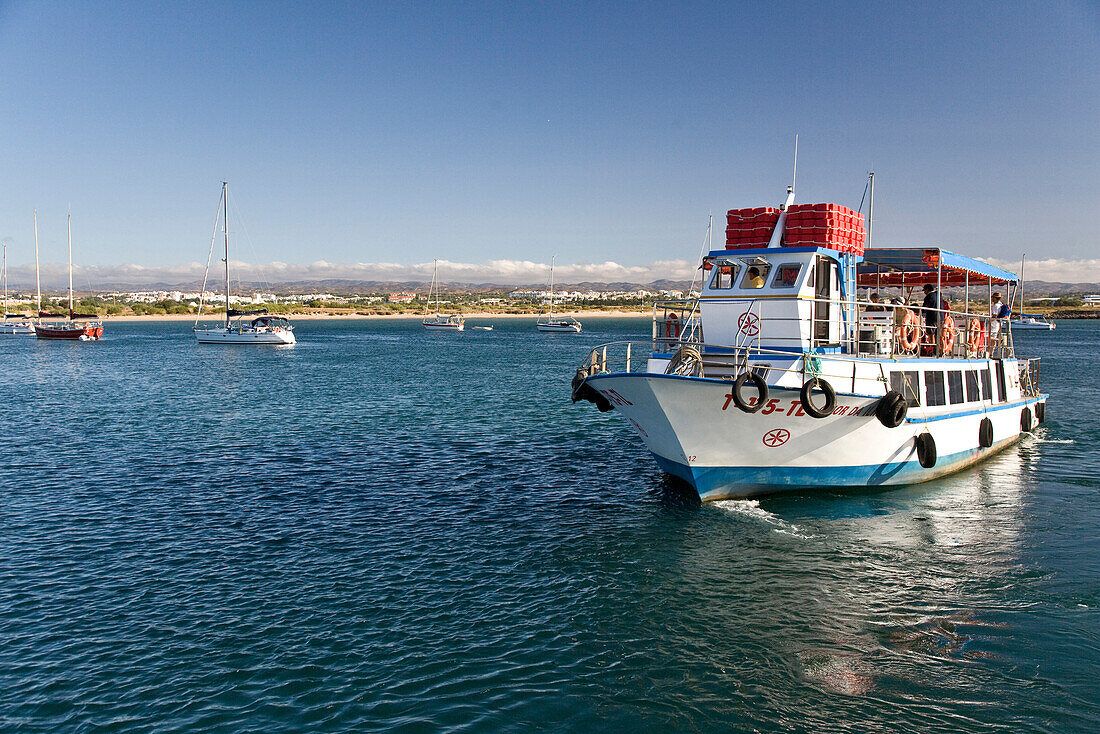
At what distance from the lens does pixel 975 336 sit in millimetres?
25656

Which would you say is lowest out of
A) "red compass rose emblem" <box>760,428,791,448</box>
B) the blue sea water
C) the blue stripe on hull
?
the blue sea water

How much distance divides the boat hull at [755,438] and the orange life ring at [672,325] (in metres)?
4.45

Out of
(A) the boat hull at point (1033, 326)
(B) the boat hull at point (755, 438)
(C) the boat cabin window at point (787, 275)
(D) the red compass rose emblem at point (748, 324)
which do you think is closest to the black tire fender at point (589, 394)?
(B) the boat hull at point (755, 438)

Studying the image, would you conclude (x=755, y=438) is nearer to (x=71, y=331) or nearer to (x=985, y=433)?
(x=985, y=433)

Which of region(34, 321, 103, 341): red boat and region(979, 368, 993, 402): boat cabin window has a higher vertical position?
region(34, 321, 103, 341): red boat

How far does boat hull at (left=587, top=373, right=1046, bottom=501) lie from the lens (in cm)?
1716

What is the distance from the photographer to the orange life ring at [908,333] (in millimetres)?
21422

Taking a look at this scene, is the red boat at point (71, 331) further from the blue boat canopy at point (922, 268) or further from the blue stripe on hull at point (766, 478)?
the blue stripe on hull at point (766, 478)

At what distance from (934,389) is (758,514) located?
7.35m

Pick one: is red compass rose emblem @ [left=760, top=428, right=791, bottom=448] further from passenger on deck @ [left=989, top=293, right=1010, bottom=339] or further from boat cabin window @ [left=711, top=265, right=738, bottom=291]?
passenger on deck @ [left=989, top=293, right=1010, bottom=339]

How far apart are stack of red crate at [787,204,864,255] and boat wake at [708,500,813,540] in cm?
688

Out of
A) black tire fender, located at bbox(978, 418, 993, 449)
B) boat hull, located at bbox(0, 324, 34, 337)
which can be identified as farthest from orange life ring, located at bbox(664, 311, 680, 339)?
boat hull, located at bbox(0, 324, 34, 337)

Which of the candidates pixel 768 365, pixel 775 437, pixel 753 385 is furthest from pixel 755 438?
pixel 768 365

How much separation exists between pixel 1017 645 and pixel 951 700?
8.14 ft
